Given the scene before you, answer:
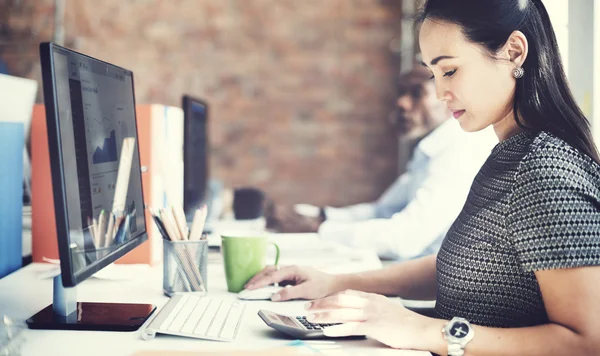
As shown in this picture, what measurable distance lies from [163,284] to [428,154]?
1446 mm

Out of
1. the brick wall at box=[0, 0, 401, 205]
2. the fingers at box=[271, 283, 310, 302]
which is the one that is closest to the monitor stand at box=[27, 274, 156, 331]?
the fingers at box=[271, 283, 310, 302]

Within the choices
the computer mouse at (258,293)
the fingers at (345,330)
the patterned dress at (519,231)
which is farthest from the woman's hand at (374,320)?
the computer mouse at (258,293)

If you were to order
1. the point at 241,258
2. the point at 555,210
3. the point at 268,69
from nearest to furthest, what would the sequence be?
the point at 555,210, the point at 241,258, the point at 268,69

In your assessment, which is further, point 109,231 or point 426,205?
point 426,205

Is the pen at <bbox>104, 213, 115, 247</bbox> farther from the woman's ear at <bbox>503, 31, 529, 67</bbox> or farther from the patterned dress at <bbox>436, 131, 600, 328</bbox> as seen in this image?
the woman's ear at <bbox>503, 31, 529, 67</bbox>

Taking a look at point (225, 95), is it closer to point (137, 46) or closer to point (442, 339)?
point (137, 46)

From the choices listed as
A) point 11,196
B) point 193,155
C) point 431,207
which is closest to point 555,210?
point 11,196

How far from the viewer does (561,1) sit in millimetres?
1689

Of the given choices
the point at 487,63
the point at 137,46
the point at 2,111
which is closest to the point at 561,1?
the point at 487,63

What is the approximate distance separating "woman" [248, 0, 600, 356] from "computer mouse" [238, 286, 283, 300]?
0.23 metres

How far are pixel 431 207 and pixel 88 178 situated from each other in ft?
5.02

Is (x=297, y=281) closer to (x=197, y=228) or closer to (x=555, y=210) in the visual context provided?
(x=197, y=228)

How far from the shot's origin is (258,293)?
1.18 m

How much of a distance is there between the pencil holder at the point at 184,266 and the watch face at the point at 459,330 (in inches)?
20.4
